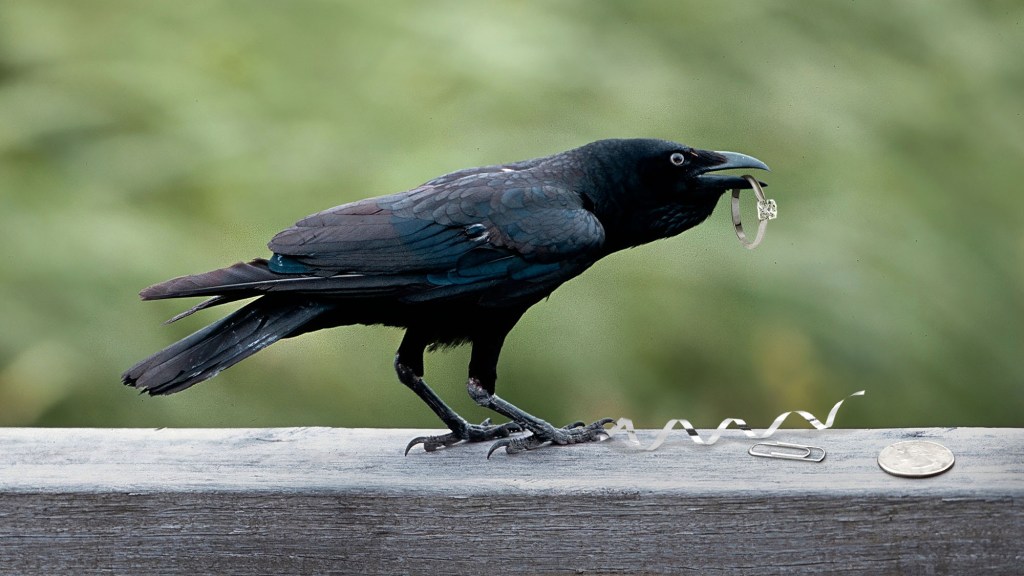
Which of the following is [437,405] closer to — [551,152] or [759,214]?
[759,214]

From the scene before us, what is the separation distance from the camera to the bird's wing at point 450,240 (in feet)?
10.4

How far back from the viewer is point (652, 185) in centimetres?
353

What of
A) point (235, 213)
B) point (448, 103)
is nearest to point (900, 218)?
point (448, 103)

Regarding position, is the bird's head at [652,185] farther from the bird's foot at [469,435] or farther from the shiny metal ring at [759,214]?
the bird's foot at [469,435]

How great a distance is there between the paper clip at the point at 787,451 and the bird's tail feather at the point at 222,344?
3.84ft

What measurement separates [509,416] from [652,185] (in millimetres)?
789

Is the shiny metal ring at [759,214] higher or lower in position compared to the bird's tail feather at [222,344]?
higher

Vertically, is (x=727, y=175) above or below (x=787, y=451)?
above

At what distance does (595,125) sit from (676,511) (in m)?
2.41

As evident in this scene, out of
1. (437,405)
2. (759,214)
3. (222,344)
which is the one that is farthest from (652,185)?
(222,344)

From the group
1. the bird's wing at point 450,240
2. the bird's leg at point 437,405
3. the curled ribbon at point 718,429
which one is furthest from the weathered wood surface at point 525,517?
the bird's wing at point 450,240

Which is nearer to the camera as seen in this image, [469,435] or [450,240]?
[450,240]

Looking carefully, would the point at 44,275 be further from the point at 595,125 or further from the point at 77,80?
the point at 595,125

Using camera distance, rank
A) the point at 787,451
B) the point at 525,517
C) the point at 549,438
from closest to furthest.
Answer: the point at 525,517 < the point at 787,451 < the point at 549,438
